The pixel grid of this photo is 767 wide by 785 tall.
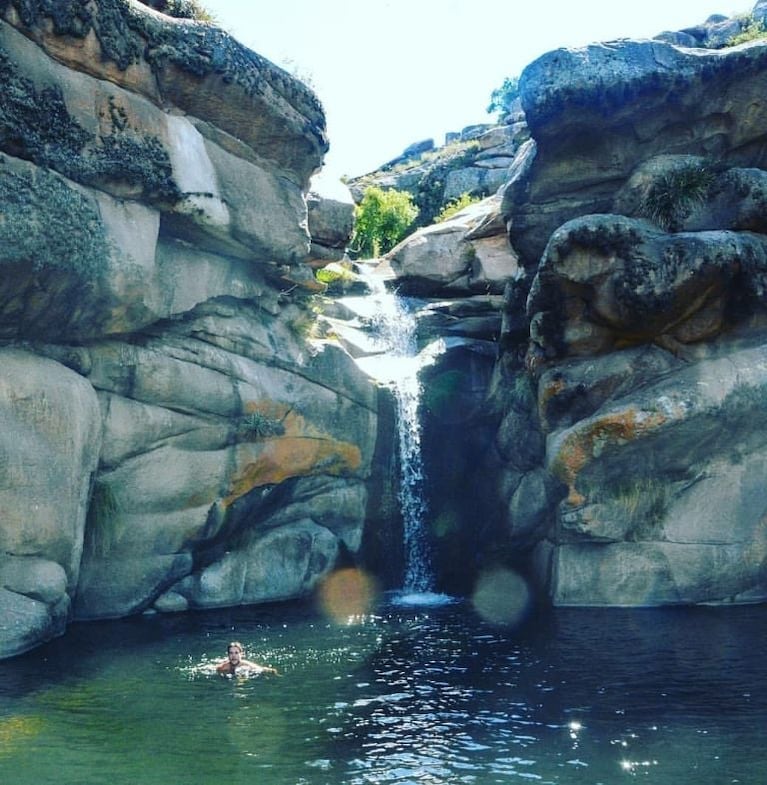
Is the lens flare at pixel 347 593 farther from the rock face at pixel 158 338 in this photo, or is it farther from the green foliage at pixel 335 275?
the green foliage at pixel 335 275

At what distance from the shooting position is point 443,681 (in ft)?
59.2

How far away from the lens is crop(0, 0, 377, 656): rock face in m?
21.2

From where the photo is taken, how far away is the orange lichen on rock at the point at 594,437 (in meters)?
24.6

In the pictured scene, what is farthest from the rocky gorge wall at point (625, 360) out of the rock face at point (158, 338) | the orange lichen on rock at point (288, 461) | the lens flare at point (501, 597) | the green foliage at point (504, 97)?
the green foliage at point (504, 97)

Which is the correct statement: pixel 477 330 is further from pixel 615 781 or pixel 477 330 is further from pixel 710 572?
pixel 615 781

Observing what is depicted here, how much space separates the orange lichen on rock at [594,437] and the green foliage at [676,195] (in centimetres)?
667

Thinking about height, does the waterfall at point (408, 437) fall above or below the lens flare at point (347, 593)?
above

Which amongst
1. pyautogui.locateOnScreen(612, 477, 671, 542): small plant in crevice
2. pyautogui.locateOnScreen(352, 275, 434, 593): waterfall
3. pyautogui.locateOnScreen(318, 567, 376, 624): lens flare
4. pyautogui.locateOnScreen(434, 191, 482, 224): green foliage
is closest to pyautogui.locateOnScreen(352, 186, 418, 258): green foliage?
Answer: pyautogui.locateOnScreen(434, 191, 482, 224): green foliage

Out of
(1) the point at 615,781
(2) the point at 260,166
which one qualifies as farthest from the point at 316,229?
(1) the point at 615,781

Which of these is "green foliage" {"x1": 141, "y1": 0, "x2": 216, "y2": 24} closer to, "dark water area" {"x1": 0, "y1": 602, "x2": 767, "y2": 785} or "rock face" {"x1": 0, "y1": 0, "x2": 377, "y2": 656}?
"rock face" {"x1": 0, "y1": 0, "x2": 377, "y2": 656}

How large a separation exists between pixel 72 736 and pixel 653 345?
18.4 metres

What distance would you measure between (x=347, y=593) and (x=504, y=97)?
8133 cm

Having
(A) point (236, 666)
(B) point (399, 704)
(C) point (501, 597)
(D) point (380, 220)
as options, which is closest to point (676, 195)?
(C) point (501, 597)

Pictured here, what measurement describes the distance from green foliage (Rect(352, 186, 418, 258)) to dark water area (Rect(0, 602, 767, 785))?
35.2 metres
